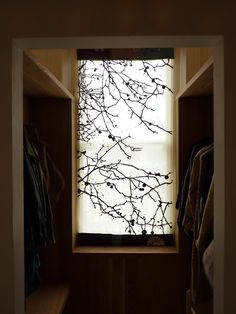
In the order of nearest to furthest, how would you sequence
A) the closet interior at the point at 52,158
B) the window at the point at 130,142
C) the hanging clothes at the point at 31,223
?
the hanging clothes at the point at 31,223 → the closet interior at the point at 52,158 → the window at the point at 130,142

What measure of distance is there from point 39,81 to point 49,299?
5.04ft

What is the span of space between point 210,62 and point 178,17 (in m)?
0.52

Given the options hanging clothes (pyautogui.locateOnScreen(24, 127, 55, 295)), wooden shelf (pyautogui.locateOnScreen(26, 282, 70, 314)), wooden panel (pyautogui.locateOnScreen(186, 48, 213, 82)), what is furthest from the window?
hanging clothes (pyautogui.locateOnScreen(24, 127, 55, 295))

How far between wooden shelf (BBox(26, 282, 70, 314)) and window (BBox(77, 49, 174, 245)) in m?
0.62

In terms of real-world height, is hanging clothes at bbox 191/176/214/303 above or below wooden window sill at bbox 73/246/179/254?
above

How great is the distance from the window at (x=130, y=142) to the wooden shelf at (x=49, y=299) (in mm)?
620

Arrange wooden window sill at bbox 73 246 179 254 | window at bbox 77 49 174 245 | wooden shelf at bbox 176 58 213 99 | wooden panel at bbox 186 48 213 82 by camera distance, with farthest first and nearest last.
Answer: window at bbox 77 49 174 245 < wooden window sill at bbox 73 246 179 254 < wooden panel at bbox 186 48 213 82 < wooden shelf at bbox 176 58 213 99

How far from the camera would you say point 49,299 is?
2646mm

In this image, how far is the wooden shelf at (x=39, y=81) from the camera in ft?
5.82

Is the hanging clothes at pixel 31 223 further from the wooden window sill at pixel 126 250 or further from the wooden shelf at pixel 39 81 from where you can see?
the wooden window sill at pixel 126 250

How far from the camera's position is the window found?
3113 millimetres

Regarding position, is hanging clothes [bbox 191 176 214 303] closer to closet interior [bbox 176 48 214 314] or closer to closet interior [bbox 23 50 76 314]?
closet interior [bbox 176 48 214 314]

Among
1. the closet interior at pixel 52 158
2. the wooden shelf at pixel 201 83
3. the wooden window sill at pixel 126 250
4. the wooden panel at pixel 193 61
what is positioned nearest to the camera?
the wooden shelf at pixel 201 83

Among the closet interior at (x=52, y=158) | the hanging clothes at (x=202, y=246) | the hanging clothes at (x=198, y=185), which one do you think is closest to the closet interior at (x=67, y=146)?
the closet interior at (x=52, y=158)
